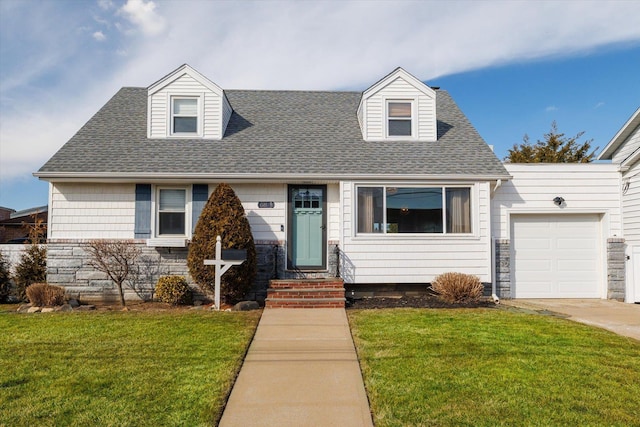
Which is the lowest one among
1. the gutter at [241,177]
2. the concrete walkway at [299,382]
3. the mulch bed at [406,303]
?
the concrete walkway at [299,382]

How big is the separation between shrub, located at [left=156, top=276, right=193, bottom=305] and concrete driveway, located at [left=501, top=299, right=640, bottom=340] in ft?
24.3

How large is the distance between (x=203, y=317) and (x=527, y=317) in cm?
598

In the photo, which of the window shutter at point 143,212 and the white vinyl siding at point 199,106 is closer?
the window shutter at point 143,212

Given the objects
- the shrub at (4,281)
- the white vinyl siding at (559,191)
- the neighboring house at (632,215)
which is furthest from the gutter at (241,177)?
the neighboring house at (632,215)

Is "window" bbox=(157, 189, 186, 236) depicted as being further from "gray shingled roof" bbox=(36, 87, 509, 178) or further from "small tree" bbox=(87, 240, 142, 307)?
"small tree" bbox=(87, 240, 142, 307)

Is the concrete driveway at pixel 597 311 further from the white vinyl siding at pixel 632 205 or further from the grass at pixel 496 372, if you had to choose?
the white vinyl siding at pixel 632 205

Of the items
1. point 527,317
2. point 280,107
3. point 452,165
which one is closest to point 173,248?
point 280,107

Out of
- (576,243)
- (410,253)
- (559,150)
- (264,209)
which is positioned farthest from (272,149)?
(559,150)

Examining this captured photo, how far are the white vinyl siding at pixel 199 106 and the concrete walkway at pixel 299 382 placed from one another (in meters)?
6.04

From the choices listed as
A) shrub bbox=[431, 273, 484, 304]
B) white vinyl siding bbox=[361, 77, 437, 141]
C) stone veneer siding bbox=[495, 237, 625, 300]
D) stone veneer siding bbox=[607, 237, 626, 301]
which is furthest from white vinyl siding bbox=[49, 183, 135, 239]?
stone veneer siding bbox=[607, 237, 626, 301]

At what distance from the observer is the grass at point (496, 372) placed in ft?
11.3

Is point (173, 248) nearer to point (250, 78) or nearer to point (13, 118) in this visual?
point (250, 78)

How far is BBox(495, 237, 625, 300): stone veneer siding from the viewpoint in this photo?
9.77 metres

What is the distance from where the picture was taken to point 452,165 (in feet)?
31.8
